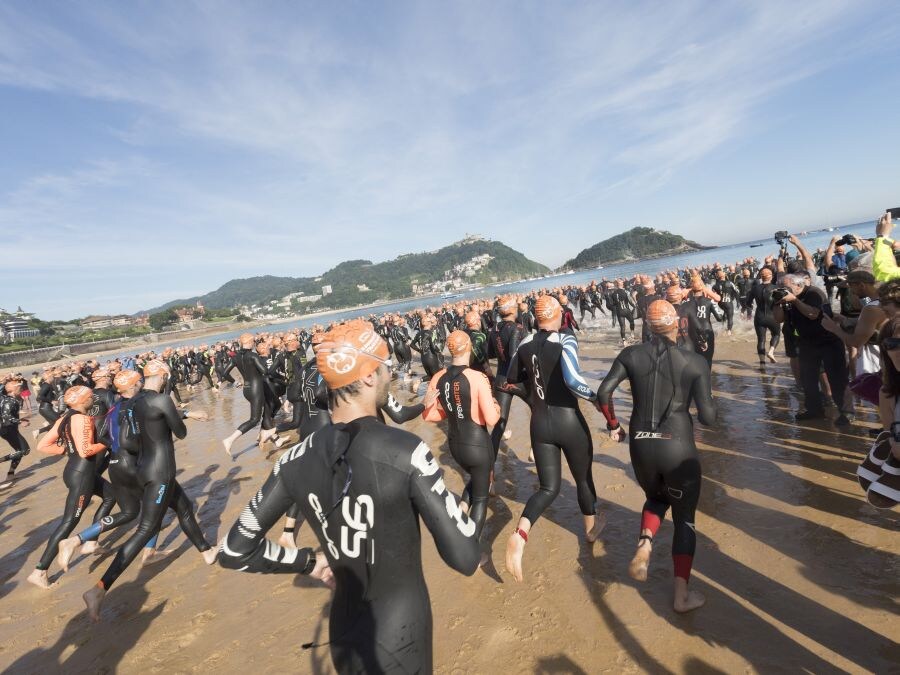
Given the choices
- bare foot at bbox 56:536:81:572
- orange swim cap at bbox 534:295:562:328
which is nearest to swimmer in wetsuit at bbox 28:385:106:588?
bare foot at bbox 56:536:81:572

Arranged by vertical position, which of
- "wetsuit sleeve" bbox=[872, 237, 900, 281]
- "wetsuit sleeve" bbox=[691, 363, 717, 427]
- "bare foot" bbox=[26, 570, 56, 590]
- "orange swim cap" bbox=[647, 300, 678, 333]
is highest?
"wetsuit sleeve" bbox=[872, 237, 900, 281]

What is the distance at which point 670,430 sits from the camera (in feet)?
10.7

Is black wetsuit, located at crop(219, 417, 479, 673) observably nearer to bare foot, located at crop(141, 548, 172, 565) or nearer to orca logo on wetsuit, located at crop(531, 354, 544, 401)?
orca logo on wetsuit, located at crop(531, 354, 544, 401)

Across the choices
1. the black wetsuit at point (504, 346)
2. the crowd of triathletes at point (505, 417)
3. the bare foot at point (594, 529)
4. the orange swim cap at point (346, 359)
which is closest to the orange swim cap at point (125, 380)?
→ the crowd of triathletes at point (505, 417)

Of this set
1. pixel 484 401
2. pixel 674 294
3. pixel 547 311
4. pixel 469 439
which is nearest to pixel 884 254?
pixel 674 294

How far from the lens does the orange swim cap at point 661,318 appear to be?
3406 millimetres

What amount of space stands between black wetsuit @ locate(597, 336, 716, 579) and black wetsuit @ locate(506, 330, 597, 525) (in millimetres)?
579

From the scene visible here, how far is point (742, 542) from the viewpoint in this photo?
382cm

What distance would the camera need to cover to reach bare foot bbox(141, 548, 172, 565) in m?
5.14

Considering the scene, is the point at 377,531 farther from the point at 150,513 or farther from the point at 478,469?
the point at 150,513

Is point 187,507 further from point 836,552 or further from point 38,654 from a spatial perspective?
point 836,552

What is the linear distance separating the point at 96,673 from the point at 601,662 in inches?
160

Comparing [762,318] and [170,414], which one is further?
[762,318]

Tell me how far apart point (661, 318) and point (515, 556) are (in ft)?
7.19
